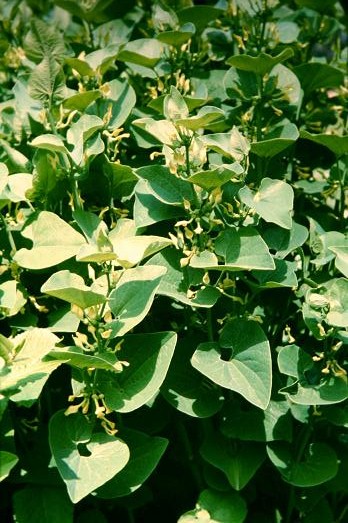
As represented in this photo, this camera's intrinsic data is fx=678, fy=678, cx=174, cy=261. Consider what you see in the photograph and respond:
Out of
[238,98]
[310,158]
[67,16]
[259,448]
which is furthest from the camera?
[67,16]

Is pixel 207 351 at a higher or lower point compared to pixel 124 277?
lower

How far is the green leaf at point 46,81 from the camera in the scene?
4.51 feet

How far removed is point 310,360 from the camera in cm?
125

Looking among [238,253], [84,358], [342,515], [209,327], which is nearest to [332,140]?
[238,253]

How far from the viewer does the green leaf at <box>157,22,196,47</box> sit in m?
1.47

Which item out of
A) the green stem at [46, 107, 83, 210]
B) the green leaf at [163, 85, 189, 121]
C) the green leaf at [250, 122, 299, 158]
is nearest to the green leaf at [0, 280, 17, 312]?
the green stem at [46, 107, 83, 210]

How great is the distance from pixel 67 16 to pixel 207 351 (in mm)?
1503

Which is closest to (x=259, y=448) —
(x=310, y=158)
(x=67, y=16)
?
(x=310, y=158)

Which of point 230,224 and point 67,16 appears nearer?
point 230,224

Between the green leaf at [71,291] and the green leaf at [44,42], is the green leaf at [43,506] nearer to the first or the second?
the green leaf at [71,291]

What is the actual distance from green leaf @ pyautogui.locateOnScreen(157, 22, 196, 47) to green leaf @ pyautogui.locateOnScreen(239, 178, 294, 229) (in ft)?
1.43

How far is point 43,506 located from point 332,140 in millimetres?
910

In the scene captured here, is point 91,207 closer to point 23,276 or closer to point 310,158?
point 23,276

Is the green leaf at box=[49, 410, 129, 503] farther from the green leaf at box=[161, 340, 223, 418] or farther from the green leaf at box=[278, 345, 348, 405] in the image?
the green leaf at box=[278, 345, 348, 405]
